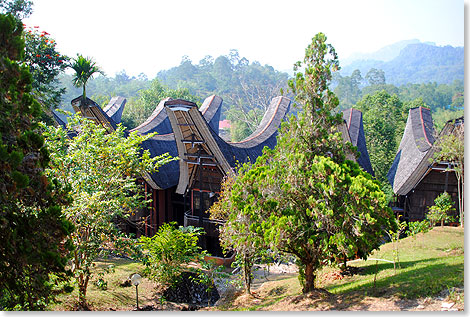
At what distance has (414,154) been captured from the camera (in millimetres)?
12617

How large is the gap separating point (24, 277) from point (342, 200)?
3.56 meters

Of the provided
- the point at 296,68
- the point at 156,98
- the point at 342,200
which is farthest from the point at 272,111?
the point at 156,98

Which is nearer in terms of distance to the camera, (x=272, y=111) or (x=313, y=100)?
(x=313, y=100)

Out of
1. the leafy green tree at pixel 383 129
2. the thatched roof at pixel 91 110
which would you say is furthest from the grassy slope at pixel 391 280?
the leafy green tree at pixel 383 129

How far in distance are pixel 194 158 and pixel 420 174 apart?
5.94m

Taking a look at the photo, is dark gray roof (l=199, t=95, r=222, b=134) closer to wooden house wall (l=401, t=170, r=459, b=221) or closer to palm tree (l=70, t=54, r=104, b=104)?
palm tree (l=70, t=54, r=104, b=104)

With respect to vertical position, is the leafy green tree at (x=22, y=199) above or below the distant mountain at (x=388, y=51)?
below

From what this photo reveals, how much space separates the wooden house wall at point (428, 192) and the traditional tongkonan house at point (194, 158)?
1.84 metres

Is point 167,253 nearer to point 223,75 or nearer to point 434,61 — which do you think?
point 434,61

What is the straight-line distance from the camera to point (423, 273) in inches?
234

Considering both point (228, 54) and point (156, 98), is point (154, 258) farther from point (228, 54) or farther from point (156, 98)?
point (228, 54)

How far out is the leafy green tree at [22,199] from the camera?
3863mm

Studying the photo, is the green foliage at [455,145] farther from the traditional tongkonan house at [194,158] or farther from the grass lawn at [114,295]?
the grass lawn at [114,295]

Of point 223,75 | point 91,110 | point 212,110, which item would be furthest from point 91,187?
point 223,75
